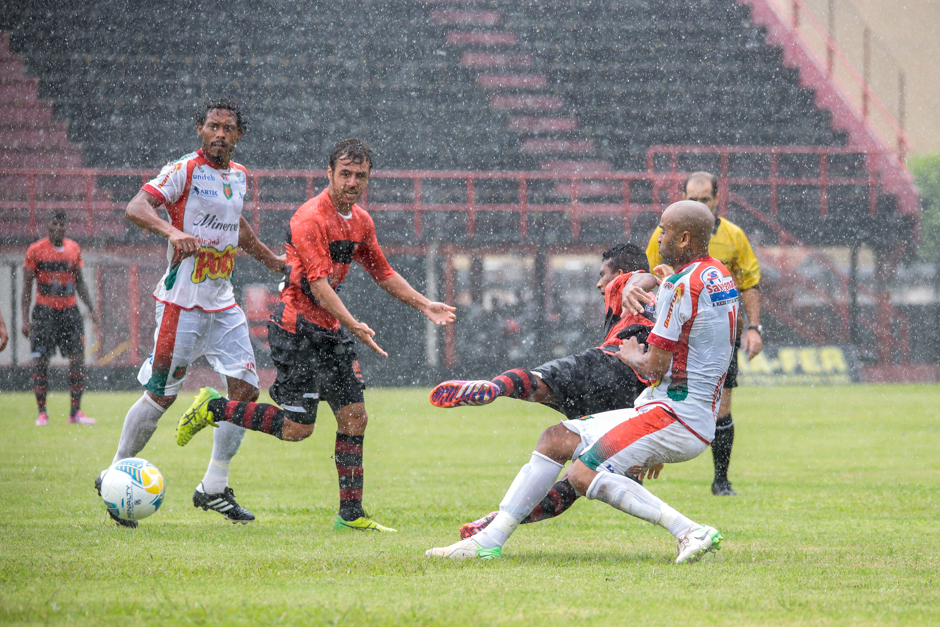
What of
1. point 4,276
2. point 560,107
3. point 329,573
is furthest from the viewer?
point 560,107

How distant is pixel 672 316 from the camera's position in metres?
3.92

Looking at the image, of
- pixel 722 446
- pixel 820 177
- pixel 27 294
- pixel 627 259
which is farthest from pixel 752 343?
pixel 820 177

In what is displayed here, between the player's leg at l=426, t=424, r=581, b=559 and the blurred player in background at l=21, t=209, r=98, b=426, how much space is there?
7885 mm

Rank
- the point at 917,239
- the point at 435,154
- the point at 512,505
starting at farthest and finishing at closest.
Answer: the point at 435,154
the point at 917,239
the point at 512,505

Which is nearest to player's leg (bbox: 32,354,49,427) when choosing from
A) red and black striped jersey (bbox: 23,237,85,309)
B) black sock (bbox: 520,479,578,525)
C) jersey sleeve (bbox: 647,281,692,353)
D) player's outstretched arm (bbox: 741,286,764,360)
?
red and black striped jersey (bbox: 23,237,85,309)

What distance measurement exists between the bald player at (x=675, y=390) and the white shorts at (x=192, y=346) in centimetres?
183

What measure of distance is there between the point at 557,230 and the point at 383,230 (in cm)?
329

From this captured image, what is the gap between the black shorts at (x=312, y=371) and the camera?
→ 509cm

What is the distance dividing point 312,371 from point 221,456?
716 millimetres

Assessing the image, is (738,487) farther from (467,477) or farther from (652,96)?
(652,96)

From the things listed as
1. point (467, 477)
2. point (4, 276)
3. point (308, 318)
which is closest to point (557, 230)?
point (4, 276)

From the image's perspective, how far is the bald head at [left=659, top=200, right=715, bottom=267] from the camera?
398 cm

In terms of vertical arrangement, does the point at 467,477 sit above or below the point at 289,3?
below

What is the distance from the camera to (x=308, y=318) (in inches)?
201
